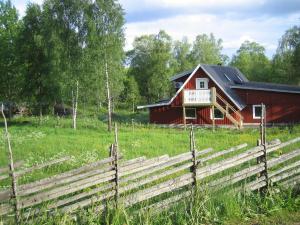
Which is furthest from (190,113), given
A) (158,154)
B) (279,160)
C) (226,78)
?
(279,160)

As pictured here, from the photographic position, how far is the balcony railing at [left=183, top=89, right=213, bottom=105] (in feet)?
109

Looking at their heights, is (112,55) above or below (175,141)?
above

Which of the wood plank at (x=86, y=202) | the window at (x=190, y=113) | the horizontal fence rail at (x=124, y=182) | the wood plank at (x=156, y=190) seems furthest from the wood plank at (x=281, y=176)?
the window at (x=190, y=113)

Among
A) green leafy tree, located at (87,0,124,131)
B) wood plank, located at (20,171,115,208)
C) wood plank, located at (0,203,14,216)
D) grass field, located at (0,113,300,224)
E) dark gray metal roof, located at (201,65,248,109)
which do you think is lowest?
grass field, located at (0,113,300,224)

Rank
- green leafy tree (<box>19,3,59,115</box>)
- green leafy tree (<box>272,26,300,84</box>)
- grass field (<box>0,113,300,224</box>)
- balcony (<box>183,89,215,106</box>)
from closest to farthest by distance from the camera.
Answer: grass field (<box>0,113,300,224</box>) < balcony (<box>183,89,215,106</box>) < green leafy tree (<box>19,3,59,115</box>) < green leafy tree (<box>272,26,300,84</box>)

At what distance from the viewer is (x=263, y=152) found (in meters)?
9.46

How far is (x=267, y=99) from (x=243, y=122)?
286cm

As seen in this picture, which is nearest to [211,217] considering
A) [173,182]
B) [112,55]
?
[173,182]

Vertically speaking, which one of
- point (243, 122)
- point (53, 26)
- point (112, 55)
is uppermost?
point (53, 26)

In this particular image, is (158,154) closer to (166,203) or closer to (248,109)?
(166,203)

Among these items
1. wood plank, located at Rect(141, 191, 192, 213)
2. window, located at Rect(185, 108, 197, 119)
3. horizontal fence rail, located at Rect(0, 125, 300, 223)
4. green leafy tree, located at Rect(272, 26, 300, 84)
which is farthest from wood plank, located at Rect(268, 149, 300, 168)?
green leafy tree, located at Rect(272, 26, 300, 84)

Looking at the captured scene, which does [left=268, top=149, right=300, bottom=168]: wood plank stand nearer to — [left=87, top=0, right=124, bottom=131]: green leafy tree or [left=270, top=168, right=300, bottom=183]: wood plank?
[left=270, top=168, right=300, bottom=183]: wood plank

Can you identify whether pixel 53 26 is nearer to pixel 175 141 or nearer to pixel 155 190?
pixel 175 141

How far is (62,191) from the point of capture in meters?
7.16
